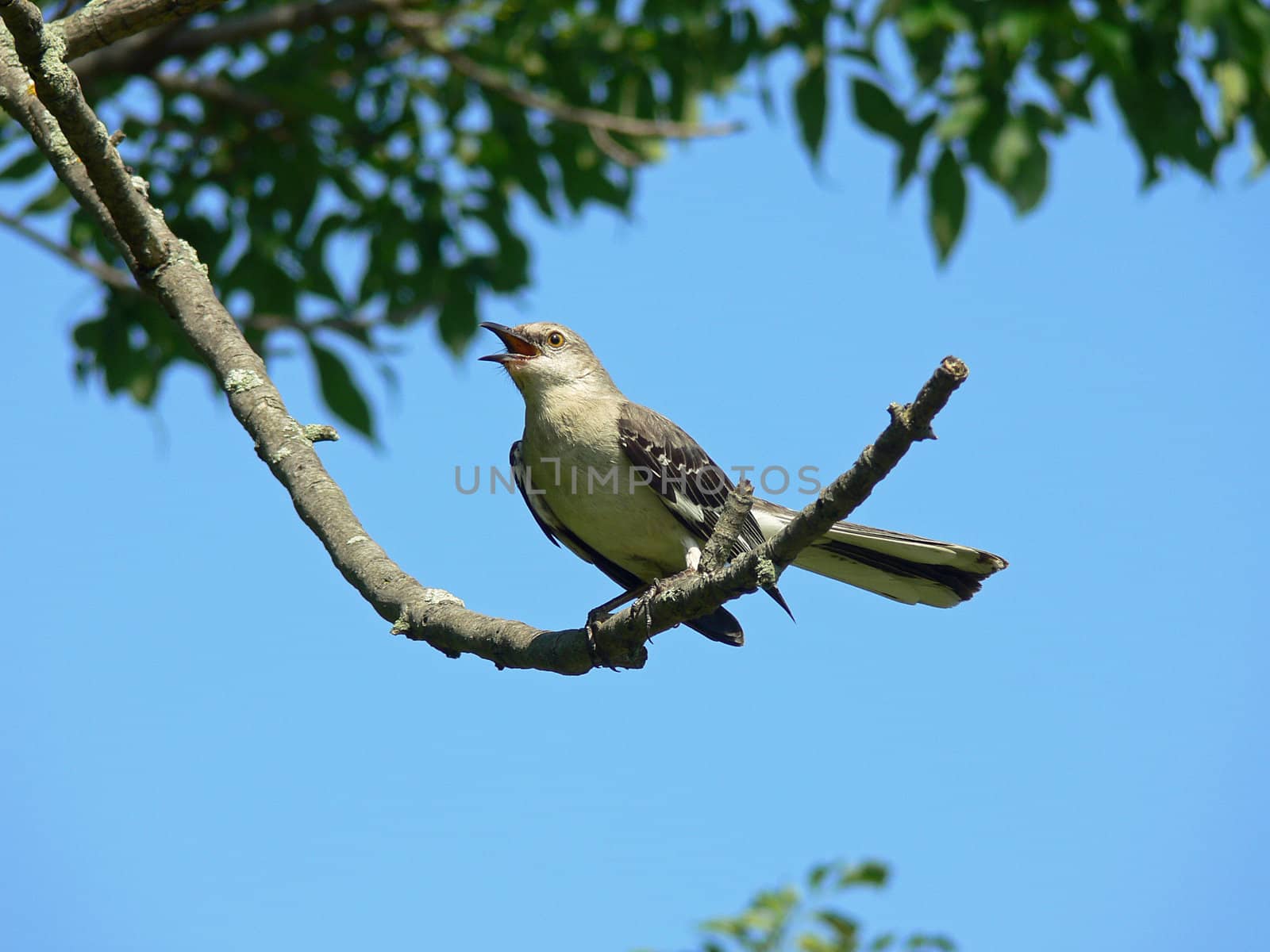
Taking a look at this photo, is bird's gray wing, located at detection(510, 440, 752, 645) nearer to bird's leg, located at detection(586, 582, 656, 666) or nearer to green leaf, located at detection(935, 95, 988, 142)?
bird's leg, located at detection(586, 582, 656, 666)

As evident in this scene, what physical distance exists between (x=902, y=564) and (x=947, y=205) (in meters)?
1.65

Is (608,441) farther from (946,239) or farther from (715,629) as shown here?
(946,239)

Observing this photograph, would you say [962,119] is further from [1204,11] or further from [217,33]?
[217,33]

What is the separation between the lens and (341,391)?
6.27 m

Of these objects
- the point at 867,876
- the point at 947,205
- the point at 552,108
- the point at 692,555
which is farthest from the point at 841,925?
the point at 552,108

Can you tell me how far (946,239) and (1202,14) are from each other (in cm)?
131

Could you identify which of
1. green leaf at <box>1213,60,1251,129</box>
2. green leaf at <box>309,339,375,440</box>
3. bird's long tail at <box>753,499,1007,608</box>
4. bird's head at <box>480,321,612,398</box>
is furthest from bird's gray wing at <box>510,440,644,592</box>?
green leaf at <box>1213,60,1251,129</box>

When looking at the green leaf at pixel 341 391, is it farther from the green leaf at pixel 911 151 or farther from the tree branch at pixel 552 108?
the green leaf at pixel 911 151

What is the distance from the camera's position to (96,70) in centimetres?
578

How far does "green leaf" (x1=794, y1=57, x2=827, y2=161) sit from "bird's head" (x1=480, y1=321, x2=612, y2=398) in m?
1.65

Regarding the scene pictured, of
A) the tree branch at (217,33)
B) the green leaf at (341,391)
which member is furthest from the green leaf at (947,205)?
the tree branch at (217,33)

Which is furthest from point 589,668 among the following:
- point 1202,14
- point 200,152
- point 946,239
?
point 200,152

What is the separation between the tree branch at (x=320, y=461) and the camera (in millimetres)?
2785

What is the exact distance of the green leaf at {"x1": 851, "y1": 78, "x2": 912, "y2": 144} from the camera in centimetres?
546
